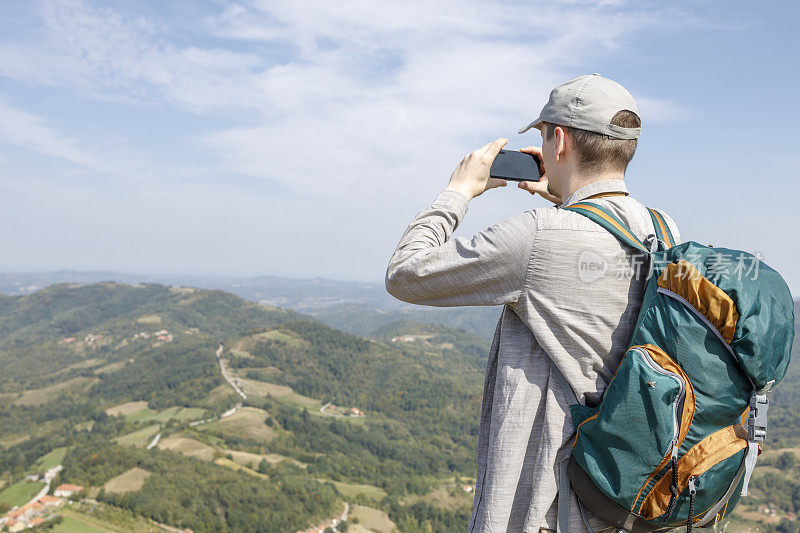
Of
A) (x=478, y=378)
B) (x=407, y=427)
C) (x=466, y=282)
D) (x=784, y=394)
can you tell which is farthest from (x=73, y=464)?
(x=784, y=394)

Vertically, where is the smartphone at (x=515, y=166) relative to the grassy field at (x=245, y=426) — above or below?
above

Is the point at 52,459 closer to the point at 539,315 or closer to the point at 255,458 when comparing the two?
the point at 255,458

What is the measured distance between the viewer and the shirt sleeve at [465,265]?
55.1 inches

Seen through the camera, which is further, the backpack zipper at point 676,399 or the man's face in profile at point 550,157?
the man's face in profile at point 550,157

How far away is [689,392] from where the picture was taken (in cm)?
126

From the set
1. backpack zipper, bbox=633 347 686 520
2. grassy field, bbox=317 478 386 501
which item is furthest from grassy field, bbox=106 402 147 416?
backpack zipper, bbox=633 347 686 520

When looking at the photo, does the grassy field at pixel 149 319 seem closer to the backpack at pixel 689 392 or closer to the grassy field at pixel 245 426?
the grassy field at pixel 245 426

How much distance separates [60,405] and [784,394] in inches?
5172

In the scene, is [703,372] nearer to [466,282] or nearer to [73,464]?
[466,282]

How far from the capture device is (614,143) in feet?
5.01

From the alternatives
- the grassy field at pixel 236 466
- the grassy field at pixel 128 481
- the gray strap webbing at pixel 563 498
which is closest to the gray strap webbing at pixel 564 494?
the gray strap webbing at pixel 563 498

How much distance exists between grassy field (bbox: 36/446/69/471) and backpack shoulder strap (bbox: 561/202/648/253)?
203 ft

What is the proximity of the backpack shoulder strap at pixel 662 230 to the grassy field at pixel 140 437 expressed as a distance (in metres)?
63.6

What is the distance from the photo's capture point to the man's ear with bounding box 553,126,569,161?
5.05 ft
